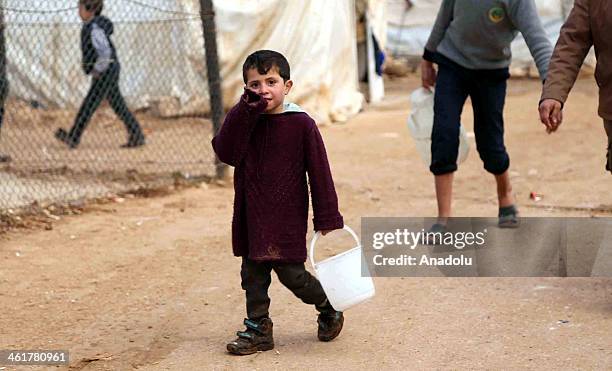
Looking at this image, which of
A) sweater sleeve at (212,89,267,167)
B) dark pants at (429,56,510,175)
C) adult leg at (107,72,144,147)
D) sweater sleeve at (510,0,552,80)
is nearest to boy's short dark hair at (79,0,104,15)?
adult leg at (107,72,144,147)

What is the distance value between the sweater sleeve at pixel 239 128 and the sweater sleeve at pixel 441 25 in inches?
92.0

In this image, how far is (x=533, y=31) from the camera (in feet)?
19.8

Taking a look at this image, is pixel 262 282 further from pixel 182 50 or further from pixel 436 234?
pixel 182 50

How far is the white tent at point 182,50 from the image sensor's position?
33.6 feet

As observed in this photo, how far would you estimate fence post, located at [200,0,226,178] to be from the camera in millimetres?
8023

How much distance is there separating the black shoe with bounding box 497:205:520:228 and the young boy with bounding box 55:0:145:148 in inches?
160

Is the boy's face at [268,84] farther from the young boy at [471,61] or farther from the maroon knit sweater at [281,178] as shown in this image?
the young boy at [471,61]

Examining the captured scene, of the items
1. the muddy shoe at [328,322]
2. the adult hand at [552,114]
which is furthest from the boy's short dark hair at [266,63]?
the adult hand at [552,114]

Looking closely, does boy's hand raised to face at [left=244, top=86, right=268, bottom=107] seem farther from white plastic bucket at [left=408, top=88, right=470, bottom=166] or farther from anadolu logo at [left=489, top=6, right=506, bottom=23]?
white plastic bucket at [left=408, top=88, right=470, bottom=166]

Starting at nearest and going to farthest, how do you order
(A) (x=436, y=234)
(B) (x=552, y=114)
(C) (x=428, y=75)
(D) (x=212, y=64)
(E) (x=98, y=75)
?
(B) (x=552, y=114)
(A) (x=436, y=234)
(C) (x=428, y=75)
(D) (x=212, y=64)
(E) (x=98, y=75)

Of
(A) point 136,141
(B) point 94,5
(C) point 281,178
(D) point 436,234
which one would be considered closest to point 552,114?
(C) point 281,178

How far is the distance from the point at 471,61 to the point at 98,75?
434 cm

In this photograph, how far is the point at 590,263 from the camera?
231 inches

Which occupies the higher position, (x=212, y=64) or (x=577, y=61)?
(x=577, y=61)
